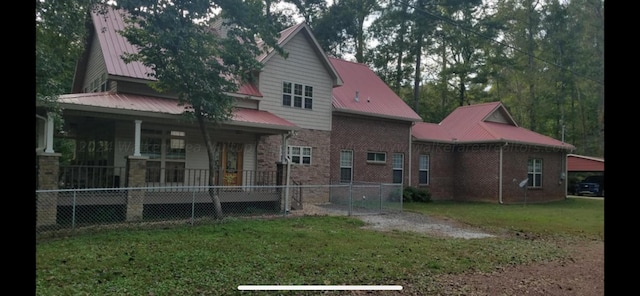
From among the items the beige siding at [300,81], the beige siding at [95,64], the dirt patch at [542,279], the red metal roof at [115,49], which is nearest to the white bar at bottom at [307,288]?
the dirt patch at [542,279]

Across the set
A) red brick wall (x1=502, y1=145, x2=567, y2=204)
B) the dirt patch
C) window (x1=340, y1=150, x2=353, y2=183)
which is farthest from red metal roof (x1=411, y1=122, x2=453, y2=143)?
the dirt patch

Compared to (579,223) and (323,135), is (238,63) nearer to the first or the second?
(323,135)

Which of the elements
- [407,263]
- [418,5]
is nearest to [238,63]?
[407,263]

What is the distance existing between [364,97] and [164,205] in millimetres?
10503

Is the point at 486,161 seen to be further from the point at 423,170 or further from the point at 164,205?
the point at 164,205

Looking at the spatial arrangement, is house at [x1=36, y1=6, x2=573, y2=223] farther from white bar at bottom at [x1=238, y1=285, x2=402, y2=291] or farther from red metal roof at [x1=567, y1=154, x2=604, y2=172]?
white bar at bottom at [x1=238, y1=285, x2=402, y2=291]

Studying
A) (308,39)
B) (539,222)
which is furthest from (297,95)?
(539,222)

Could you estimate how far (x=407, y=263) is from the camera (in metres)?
6.60

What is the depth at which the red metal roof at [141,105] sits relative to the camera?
10.1 m

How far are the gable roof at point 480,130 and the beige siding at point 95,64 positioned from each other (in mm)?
13235

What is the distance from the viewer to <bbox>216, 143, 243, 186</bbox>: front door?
1381cm

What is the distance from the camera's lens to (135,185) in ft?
34.1
